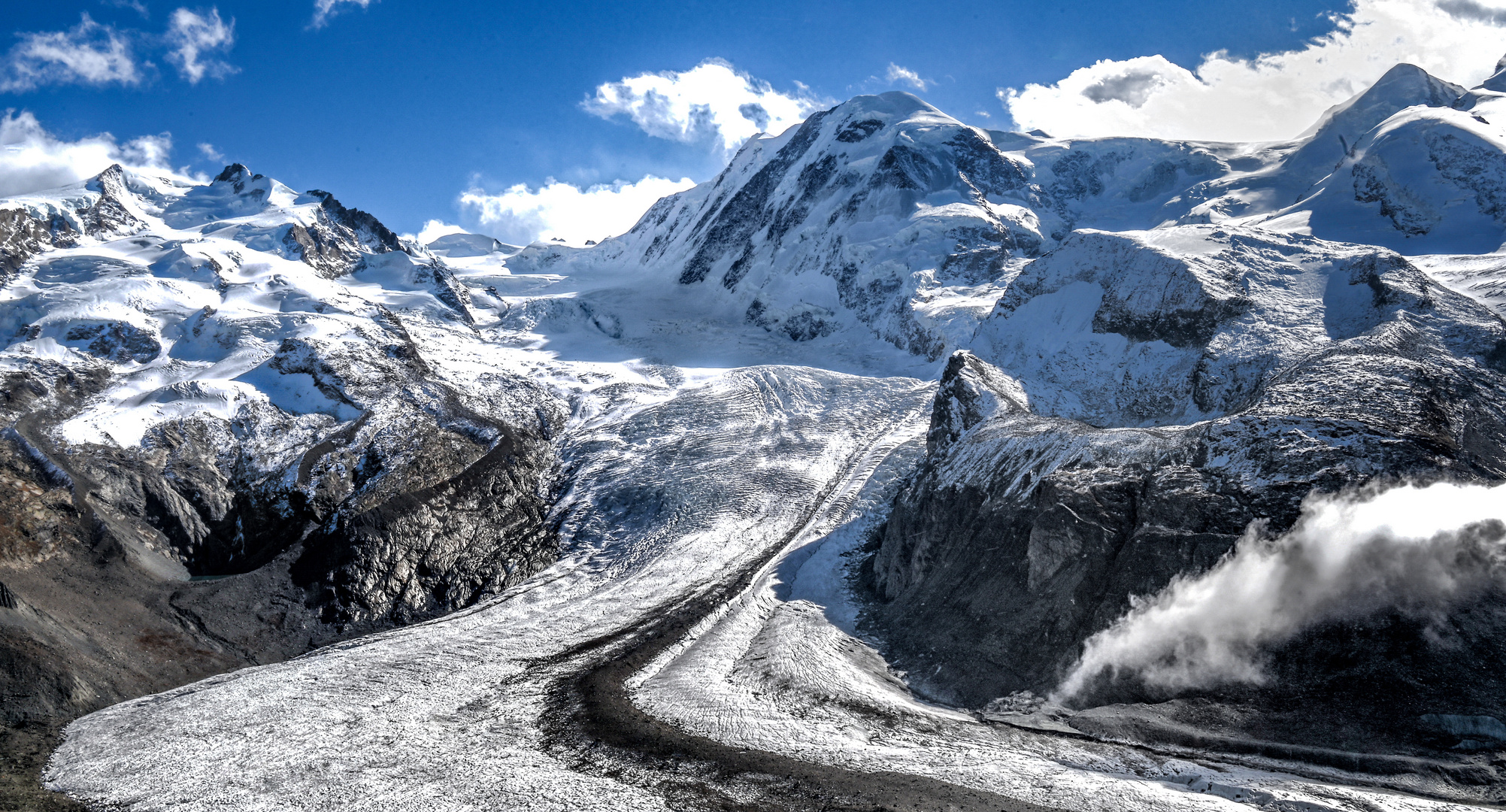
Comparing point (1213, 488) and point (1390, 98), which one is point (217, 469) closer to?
point (1213, 488)

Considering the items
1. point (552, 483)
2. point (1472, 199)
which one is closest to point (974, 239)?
point (1472, 199)

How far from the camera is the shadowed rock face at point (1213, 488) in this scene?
19.4 metres

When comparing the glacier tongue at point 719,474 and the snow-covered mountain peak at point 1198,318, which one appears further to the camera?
the snow-covered mountain peak at point 1198,318

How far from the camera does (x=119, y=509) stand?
39656 mm

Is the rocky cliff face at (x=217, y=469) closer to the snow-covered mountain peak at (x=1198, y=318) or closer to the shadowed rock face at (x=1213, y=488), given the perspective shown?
the shadowed rock face at (x=1213, y=488)

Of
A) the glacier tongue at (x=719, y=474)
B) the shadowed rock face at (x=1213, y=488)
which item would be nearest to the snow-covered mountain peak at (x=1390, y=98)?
the glacier tongue at (x=719, y=474)

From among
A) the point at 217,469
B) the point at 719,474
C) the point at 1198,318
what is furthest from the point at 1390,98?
the point at 217,469

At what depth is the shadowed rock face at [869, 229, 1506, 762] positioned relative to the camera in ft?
63.5

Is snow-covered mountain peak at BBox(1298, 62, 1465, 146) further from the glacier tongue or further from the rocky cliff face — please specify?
the rocky cliff face

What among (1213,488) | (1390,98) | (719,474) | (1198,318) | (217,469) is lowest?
(217,469)

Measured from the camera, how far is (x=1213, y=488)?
80.9ft

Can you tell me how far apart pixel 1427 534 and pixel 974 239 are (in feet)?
248

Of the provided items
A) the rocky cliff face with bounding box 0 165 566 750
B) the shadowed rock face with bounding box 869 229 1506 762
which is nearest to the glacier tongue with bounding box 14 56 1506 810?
the shadowed rock face with bounding box 869 229 1506 762

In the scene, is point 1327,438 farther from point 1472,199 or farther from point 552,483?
point 1472,199
